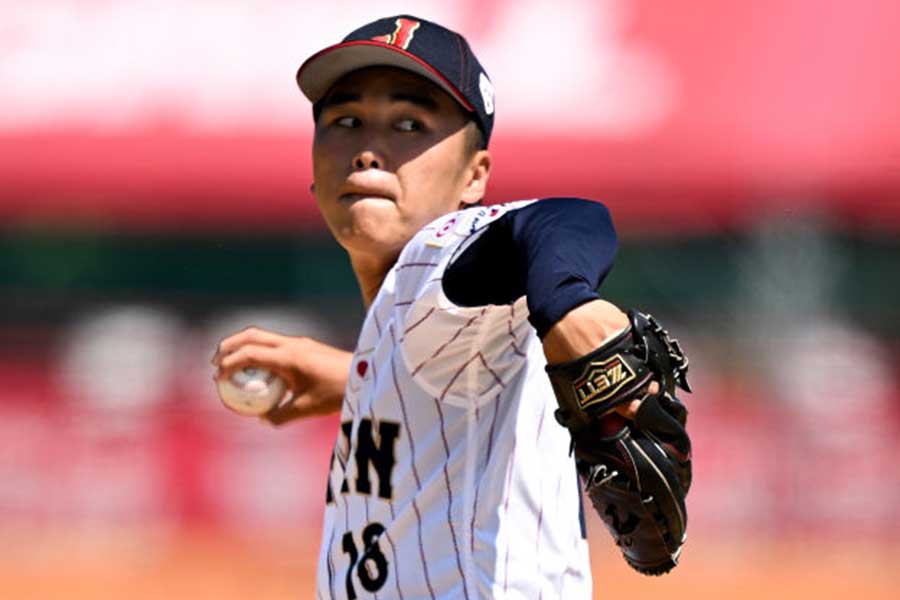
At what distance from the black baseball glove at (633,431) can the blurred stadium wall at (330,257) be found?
15.9 feet

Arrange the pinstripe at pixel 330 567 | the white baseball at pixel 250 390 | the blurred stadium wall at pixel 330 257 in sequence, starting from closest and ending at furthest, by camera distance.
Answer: the pinstripe at pixel 330 567 < the white baseball at pixel 250 390 < the blurred stadium wall at pixel 330 257

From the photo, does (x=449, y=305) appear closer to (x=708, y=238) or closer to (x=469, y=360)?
(x=469, y=360)

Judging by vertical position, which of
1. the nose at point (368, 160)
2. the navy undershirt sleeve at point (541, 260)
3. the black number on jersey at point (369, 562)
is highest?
the nose at point (368, 160)

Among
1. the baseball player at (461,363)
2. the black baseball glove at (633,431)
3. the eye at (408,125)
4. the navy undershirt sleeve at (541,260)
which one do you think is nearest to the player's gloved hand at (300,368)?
the baseball player at (461,363)

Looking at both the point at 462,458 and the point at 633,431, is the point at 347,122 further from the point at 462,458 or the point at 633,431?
the point at 633,431

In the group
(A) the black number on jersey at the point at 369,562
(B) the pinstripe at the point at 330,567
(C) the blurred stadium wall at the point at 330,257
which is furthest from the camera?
(C) the blurred stadium wall at the point at 330,257

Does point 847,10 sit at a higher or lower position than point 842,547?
higher

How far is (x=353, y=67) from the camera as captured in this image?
204 centimetres

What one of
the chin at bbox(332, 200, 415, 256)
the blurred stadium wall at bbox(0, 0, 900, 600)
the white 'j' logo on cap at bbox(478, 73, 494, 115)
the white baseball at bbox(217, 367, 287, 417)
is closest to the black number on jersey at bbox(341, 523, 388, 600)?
the chin at bbox(332, 200, 415, 256)

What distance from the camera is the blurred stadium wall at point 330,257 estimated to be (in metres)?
6.83

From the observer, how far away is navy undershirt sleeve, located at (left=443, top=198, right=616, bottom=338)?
1.36 meters

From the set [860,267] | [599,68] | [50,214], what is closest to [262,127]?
[50,214]

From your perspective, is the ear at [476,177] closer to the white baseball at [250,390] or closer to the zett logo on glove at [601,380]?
the white baseball at [250,390]

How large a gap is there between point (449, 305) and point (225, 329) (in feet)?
18.9
